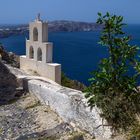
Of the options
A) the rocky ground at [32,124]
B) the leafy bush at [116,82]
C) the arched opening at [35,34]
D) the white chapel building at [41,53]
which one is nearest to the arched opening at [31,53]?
the white chapel building at [41,53]

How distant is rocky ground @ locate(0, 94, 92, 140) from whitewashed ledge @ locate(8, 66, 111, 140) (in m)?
0.19

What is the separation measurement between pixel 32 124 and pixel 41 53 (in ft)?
38.3

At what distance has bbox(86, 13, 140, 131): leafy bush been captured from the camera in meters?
9.25

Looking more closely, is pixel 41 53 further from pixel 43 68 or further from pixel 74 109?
pixel 74 109

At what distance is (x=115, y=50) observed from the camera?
967cm

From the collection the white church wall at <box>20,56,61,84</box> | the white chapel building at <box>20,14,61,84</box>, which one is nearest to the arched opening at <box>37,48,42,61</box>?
the white chapel building at <box>20,14,61,84</box>

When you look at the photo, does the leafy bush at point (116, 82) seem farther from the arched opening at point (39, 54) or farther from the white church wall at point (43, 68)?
the arched opening at point (39, 54)

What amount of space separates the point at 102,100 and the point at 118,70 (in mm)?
855

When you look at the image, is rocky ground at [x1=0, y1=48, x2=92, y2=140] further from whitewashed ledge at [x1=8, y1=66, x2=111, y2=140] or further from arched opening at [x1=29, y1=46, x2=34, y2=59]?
arched opening at [x1=29, y1=46, x2=34, y2=59]

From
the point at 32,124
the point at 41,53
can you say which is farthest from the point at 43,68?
the point at 32,124

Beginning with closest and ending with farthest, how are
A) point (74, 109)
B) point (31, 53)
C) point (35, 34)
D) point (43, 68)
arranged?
point (74, 109)
point (43, 68)
point (35, 34)
point (31, 53)

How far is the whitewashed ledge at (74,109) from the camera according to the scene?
9.57 m

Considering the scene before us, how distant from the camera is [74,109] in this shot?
1055 cm

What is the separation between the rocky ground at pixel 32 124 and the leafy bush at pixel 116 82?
1060 mm
